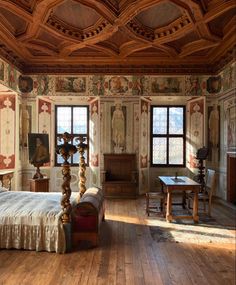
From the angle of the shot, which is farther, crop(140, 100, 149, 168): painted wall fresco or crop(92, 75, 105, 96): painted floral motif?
crop(140, 100, 149, 168): painted wall fresco

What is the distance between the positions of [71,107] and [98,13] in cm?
433

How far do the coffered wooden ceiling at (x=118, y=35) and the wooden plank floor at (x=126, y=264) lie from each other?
434 centimetres

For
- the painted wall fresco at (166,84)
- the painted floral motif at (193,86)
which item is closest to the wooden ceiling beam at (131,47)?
the painted wall fresco at (166,84)

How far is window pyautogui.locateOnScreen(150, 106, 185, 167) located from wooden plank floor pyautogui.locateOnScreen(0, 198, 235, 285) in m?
4.93

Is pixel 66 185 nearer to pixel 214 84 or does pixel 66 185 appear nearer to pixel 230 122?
pixel 230 122

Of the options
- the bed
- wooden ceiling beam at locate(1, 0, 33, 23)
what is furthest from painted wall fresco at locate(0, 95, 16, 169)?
the bed

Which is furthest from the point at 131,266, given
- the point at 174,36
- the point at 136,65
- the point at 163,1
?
the point at 136,65

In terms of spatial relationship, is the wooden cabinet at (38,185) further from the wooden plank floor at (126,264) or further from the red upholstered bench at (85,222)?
the red upholstered bench at (85,222)

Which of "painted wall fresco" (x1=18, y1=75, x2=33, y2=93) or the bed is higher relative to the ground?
"painted wall fresco" (x1=18, y1=75, x2=33, y2=93)

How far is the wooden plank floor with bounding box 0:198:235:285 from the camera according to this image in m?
3.53

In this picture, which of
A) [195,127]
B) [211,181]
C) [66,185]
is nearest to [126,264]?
[66,185]

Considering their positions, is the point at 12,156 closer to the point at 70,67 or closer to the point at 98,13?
the point at 70,67

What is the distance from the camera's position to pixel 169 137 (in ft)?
32.8

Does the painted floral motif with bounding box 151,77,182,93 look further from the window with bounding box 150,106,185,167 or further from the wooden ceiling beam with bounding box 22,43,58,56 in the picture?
the wooden ceiling beam with bounding box 22,43,58,56
